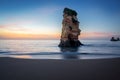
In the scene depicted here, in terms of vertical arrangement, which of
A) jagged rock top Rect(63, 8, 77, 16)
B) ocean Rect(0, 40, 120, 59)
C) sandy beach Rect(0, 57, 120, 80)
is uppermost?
jagged rock top Rect(63, 8, 77, 16)

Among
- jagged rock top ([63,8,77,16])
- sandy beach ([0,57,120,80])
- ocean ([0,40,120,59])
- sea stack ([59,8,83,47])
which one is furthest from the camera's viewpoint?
jagged rock top ([63,8,77,16])

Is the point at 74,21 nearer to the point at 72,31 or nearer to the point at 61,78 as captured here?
the point at 72,31

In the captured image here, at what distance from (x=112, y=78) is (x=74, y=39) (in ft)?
80.7

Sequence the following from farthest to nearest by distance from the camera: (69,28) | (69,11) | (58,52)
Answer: (69,11) → (69,28) → (58,52)

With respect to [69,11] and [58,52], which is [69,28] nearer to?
[69,11]

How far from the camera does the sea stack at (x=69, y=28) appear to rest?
27281mm

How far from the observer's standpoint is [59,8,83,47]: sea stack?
27.3 metres

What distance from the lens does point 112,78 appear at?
3.76 m

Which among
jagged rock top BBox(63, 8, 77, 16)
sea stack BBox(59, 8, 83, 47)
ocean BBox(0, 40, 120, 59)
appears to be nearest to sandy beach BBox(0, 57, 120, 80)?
ocean BBox(0, 40, 120, 59)

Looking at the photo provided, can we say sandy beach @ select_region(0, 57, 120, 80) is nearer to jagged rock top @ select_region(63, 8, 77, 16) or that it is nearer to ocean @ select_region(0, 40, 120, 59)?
ocean @ select_region(0, 40, 120, 59)

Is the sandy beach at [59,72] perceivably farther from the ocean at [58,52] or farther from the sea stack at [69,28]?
the sea stack at [69,28]

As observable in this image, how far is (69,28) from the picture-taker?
2741 centimetres

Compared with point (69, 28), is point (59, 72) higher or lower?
lower

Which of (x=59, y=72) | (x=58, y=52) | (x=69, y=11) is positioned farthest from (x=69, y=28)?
(x=59, y=72)
